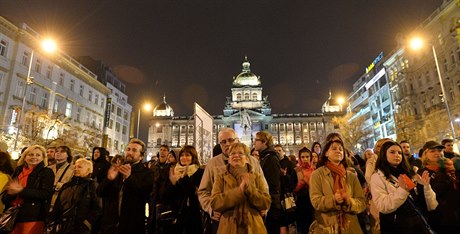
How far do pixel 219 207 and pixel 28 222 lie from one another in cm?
376

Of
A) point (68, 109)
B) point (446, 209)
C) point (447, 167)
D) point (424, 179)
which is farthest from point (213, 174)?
point (68, 109)

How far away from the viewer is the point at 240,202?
3506 mm

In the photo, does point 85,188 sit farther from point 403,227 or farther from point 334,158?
point 403,227

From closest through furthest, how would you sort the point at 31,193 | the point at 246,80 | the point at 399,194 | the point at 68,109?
the point at 399,194, the point at 31,193, the point at 68,109, the point at 246,80

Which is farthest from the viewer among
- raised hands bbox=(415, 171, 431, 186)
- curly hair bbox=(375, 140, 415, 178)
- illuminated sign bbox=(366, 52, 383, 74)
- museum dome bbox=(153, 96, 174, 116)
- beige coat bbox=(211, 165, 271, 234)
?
museum dome bbox=(153, 96, 174, 116)

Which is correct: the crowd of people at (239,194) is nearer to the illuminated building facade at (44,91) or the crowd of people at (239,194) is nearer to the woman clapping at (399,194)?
the woman clapping at (399,194)

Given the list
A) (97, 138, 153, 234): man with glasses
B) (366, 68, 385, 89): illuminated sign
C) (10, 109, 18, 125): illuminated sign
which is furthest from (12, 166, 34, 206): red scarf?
(366, 68, 385, 89): illuminated sign

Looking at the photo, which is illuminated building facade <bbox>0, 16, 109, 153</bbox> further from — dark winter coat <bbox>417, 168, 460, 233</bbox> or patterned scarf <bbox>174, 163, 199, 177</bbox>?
dark winter coat <bbox>417, 168, 460, 233</bbox>

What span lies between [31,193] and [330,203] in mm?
5049

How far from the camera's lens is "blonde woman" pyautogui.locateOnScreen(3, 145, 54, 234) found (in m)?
4.76

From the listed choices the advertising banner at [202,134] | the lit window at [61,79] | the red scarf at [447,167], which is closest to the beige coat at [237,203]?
the red scarf at [447,167]

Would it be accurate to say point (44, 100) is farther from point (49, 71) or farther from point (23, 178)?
point (23, 178)

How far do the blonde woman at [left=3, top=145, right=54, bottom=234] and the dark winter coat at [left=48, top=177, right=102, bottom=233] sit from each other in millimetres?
327

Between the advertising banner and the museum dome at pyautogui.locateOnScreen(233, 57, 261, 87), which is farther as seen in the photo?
the museum dome at pyautogui.locateOnScreen(233, 57, 261, 87)
